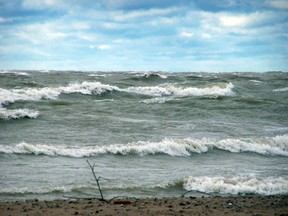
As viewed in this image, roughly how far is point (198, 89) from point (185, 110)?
455 inches

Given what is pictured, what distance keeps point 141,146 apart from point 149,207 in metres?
6.30

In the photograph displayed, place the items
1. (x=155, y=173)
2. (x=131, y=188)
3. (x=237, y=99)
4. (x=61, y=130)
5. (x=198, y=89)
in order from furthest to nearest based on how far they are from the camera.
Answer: (x=198, y=89), (x=237, y=99), (x=61, y=130), (x=155, y=173), (x=131, y=188)

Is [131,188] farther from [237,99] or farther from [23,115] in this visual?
[237,99]

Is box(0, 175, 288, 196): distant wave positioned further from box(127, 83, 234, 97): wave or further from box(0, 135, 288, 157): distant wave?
box(127, 83, 234, 97): wave

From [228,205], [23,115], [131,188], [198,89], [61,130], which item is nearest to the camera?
[228,205]

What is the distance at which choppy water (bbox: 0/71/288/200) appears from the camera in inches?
366

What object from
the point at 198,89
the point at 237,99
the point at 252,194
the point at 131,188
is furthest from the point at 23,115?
the point at 198,89

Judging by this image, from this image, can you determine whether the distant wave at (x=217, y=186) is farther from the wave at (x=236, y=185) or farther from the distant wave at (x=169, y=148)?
the distant wave at (x=169, y=148)

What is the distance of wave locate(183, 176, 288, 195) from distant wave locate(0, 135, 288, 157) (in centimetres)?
348

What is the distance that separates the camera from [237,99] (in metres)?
27.3

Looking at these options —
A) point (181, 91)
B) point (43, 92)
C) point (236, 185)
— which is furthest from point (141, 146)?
point (181, 91)

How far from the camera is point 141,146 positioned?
13203 millimetres

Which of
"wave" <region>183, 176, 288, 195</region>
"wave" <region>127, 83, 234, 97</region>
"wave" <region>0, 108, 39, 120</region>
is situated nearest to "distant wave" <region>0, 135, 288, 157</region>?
"wave" <region>183, 176, 288, 195</region>

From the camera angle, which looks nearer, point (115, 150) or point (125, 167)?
point (125, 167)
